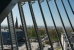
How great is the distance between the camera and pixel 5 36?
4441mm

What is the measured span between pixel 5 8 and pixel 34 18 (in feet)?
10.1

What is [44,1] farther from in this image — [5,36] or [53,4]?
[5,36]

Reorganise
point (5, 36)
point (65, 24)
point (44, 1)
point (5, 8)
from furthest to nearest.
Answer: point (5, 36), point (65, 24), point (44, 1), point (5, 8)


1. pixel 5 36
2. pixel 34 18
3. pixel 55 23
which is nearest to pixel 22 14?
pixel 34 18

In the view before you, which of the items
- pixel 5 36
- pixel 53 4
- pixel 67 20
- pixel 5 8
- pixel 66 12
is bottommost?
pixel 5 8

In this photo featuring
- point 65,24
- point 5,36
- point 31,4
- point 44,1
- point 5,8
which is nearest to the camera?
point 5,8

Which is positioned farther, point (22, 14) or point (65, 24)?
point (65, 24)

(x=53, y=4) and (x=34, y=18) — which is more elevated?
(x=53, y=4)

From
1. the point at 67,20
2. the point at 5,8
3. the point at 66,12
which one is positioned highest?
the point at 66,12

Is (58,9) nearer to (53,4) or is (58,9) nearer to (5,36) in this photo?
(53,4)

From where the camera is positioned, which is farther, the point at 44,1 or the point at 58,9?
the point at 58,9

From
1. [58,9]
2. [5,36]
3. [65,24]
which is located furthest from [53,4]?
[5,36]

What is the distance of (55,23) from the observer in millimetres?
3730

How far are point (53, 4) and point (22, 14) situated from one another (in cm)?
116
